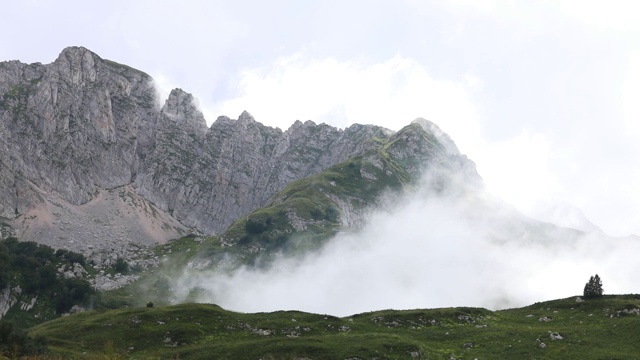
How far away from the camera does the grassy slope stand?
191 feet

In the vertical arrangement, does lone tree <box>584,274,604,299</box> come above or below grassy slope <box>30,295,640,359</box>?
above

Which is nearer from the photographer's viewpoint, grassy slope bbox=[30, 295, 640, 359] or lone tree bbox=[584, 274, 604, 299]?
grassy slope bbox=[30, 295, 640, 359]

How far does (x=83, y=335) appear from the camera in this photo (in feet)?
246

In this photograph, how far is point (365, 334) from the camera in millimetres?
66000

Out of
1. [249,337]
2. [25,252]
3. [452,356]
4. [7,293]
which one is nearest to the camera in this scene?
[452,356]

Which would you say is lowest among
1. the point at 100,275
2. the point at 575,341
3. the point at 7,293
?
the point at 575,341

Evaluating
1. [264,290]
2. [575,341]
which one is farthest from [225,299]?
[575,341]

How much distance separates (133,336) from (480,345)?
47358mm

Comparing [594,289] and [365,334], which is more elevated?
[594,289]

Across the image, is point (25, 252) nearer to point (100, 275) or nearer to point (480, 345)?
point (100, 275)

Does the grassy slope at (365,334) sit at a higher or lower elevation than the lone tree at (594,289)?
lower

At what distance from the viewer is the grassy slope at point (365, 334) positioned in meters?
58.3

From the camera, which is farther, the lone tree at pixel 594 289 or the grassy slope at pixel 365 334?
the lone tree at pixel 594 289

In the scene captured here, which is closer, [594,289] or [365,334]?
[365,334]
